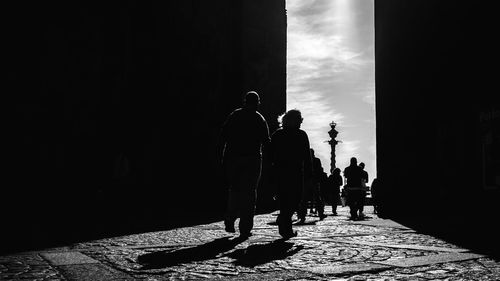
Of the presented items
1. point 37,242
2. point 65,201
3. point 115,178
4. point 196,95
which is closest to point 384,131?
point 196,95

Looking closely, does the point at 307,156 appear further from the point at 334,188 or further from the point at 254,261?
the point at 334,188

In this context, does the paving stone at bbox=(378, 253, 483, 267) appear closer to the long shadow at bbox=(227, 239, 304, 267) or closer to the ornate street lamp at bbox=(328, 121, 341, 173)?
the long shadow at bbox=(227, 239, 304, 267)

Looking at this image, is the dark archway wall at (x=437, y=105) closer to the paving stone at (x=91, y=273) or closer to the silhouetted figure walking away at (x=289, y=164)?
the silhouetted figure walking away at (x=289, y=164)

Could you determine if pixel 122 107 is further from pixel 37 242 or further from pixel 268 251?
pixel 268 251

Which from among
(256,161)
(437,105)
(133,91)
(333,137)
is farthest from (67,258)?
(333,137)

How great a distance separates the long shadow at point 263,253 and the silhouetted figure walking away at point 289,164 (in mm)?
1019

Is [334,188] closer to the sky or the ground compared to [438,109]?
closer to the ground

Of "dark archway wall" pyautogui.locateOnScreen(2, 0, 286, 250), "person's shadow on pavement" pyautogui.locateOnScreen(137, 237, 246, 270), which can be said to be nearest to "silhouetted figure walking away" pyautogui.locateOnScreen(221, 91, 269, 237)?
"person's shadow on pavement" pyautogui.locateOnScreen(137, 237, 246, 270)

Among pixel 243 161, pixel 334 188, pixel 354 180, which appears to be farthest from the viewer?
pixel 334 188

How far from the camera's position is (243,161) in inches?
277

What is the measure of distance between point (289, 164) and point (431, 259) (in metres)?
3.00

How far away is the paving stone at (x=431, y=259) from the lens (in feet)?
13.9

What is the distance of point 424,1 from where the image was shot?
17375 millimetres

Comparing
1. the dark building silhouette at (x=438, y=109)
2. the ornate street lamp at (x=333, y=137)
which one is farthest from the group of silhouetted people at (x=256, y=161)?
the ornate street lamp at (x=333, y=137)
